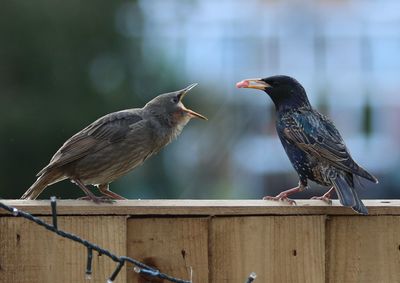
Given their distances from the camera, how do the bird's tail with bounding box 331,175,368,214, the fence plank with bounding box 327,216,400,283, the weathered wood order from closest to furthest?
the weathered wood
the fence plank with bounding box 327,216,400,283
the bird's tail with bounding box 331,175,368,214

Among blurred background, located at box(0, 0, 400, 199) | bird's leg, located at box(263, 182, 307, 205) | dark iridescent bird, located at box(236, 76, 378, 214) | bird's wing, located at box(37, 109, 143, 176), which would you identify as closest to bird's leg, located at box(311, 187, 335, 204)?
dark iridescent bird, located at box(236, 76, 378, 214)

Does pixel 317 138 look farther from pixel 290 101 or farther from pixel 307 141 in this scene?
pixel 290 101

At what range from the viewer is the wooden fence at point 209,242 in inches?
152

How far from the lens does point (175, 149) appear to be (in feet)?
55.3

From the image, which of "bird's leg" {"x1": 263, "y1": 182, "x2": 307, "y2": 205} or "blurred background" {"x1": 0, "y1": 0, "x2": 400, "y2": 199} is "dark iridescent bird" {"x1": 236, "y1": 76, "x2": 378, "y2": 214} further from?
"blurred background" {"x1": 0, "y1": 0, "x2": 400, "y2": 199}

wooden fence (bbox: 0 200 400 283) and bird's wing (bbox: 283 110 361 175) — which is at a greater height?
bird's wing (bbox: 283 110 361 175)

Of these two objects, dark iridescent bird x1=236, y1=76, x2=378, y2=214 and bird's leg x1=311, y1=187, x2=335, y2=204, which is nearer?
bird's leg x1=311, y1=187, x2=335, y2=204

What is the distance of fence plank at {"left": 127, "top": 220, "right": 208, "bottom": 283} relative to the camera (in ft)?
13.0

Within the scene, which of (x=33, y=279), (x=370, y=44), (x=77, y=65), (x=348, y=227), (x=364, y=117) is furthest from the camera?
(x=370, y=44)

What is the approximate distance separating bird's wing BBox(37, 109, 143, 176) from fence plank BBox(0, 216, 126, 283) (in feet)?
3.96

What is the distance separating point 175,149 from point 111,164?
1150 cm

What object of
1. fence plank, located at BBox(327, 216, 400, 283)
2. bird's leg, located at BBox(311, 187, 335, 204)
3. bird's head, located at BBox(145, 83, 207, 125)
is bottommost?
fence plank, located at BBox(327, 216, 400, 283)

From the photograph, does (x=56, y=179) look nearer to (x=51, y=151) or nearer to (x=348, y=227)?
(x=348, y=227)

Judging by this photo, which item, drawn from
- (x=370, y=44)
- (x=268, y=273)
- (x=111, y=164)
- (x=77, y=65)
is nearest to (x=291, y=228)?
(x=268, y=273)
